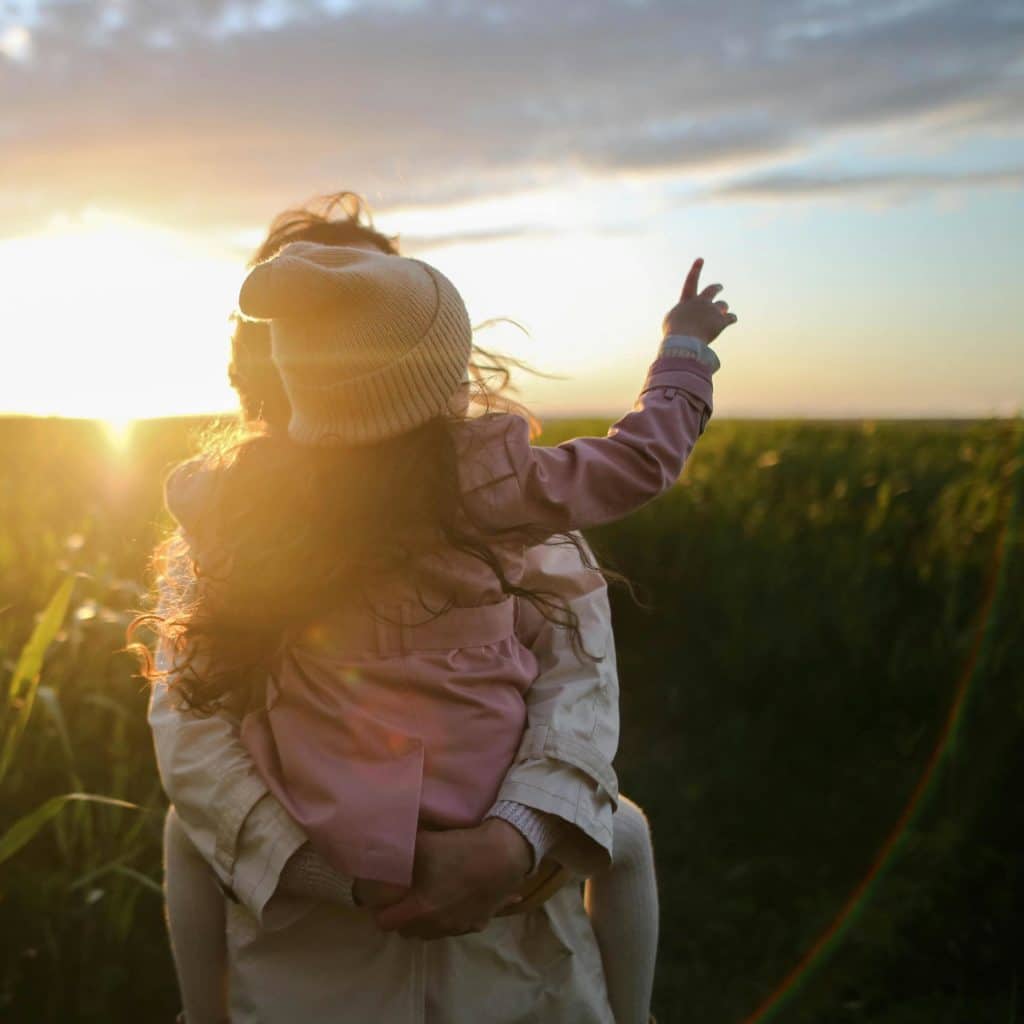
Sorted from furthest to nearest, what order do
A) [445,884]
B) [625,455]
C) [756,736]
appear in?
[756,736]
[625,455]
[445,884]

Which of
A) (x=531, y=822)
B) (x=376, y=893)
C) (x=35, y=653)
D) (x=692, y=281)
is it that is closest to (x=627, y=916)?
(x=531, y=822)

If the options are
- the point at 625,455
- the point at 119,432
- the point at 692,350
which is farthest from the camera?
the point at 119,432

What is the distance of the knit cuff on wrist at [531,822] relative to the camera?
58.7 inches

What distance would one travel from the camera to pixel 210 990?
1.75 meters

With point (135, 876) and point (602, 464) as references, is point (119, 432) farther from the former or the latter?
point (602, 464)

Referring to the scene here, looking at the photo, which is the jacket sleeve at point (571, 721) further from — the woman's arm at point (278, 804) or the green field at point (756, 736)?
the green field at point (756, 736)

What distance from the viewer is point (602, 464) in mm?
1635

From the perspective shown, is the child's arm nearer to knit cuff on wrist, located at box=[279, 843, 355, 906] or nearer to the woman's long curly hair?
the woman's long curly hair

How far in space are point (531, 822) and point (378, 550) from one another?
1.49 ft

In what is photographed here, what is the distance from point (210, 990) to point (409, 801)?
1.99 ft

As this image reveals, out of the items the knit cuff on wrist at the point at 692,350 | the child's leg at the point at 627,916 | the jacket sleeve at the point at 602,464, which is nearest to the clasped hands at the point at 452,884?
the child's leg at the point at 627,916

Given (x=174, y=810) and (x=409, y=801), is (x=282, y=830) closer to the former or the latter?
(x=409, y=801)

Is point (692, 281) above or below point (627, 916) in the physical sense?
above

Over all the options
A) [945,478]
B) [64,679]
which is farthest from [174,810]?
[945,478]
